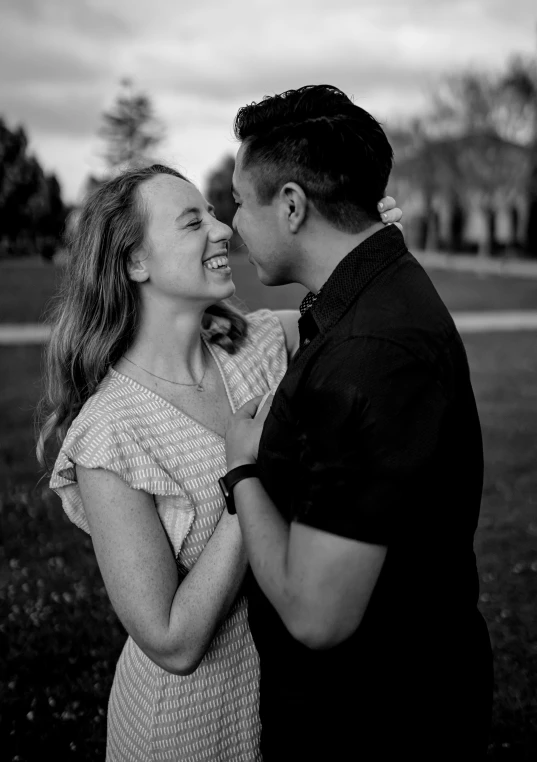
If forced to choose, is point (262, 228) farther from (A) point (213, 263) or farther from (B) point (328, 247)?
(A) point (213, 263)

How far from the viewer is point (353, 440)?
1.51 m

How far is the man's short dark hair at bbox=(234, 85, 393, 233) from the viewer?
176 cm

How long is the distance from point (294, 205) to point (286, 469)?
65 cm

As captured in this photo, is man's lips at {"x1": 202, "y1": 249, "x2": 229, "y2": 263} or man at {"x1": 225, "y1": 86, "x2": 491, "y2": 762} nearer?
man at {"x1": 225, "y1": 86, "x2": 491, "y2": 762}

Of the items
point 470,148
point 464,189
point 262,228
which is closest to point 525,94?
point 470,148

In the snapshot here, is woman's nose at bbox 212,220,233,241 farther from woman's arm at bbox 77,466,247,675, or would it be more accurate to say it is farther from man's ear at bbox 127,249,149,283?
woman's arm at bbox 77,466,247,675

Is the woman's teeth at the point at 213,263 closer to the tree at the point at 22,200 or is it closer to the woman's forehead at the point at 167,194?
the woman's forehead at the point at 167,194

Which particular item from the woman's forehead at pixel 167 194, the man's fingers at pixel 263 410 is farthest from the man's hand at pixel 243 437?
the woman's forehead at pixel 167 194

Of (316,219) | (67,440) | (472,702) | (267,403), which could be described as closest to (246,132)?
(316,219)

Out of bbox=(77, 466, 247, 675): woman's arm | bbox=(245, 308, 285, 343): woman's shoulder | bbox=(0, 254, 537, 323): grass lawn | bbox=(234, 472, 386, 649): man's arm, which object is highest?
bbox=(245, 308, 285, 343): woman's shoulder

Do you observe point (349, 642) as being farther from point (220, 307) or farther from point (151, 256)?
point (220, 307)

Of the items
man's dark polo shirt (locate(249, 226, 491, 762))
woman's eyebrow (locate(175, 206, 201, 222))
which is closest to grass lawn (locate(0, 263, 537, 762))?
man's dark polo shirt (locate(249, 226, 491, 762))

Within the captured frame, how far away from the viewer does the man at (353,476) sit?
4.94ft

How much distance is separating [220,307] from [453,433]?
1785mm
